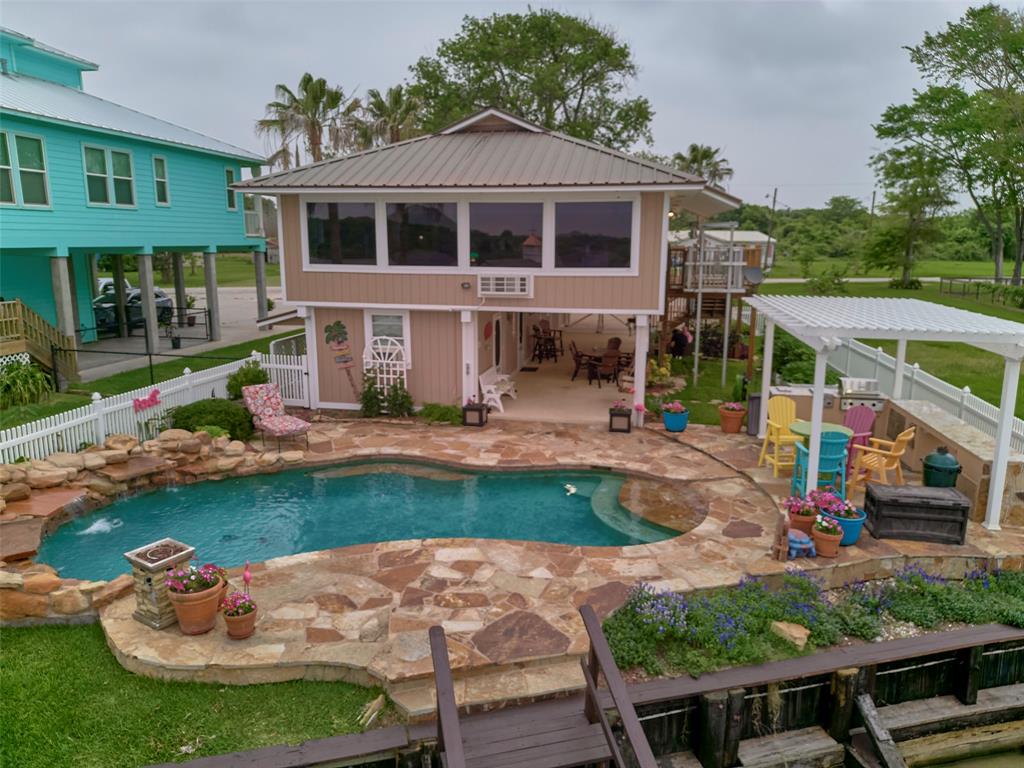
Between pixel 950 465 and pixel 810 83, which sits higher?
pixel 810 83

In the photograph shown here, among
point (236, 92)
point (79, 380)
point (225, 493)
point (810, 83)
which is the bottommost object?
point (225, 493)

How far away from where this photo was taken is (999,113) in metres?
29.8

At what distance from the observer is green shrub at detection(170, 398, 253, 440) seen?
1162cm

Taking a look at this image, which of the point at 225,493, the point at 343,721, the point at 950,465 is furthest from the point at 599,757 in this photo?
the point at 225,493

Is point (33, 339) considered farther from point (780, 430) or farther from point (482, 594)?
point (780, 430)

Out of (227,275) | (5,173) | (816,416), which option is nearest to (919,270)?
(816,416)

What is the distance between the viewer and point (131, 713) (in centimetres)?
521

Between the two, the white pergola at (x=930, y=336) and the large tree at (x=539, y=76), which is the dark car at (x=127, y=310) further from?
the white pergola at (x=930, y=336)

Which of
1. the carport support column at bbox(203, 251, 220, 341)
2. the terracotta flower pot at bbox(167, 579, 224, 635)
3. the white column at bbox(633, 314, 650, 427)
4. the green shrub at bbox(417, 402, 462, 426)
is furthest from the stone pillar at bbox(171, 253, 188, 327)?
→ the terracotta flower pot at bbox(167, 579, 224, 635)

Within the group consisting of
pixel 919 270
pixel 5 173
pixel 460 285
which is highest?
pixel 5 173

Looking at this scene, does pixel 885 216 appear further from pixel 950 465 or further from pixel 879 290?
pixel 950 465

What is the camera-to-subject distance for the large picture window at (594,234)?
12.5m

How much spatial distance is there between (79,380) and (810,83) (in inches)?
861

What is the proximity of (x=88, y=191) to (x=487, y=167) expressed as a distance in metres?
10.0
